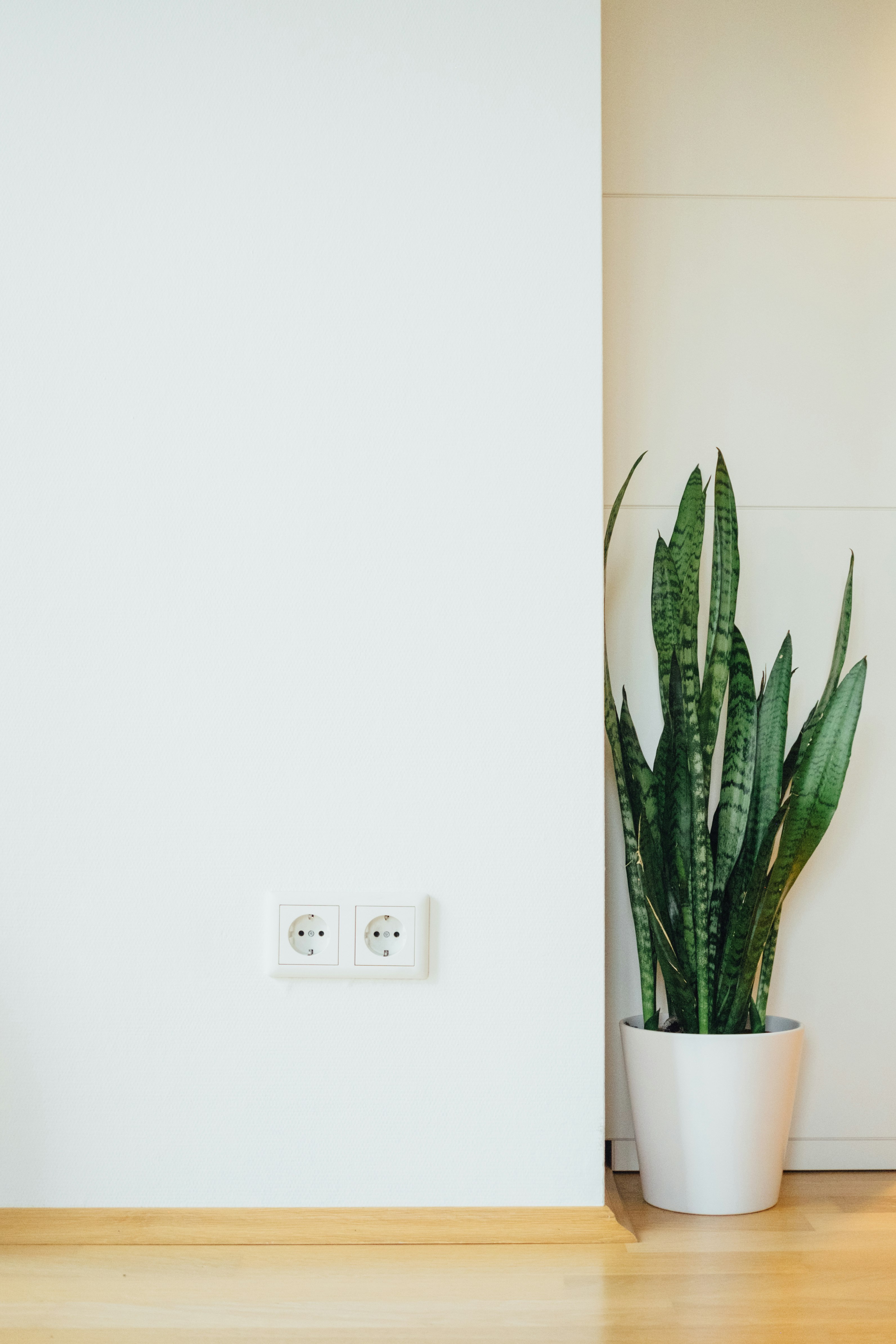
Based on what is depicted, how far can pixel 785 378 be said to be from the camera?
1315 mm

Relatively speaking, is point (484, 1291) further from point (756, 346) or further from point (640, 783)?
point (756, 346)

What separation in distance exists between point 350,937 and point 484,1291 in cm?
33

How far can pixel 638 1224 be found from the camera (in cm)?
104

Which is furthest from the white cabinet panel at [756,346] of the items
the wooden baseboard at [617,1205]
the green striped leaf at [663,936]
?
the wooden baseboard at [617,1205]

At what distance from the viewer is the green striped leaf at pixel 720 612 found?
3.60 feet

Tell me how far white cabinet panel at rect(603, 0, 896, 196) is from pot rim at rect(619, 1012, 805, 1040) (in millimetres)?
1053

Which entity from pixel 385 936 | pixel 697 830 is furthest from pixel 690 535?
pixel 385 936

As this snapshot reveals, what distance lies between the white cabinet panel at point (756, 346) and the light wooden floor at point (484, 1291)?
33.2 inches

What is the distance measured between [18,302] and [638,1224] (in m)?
1.17

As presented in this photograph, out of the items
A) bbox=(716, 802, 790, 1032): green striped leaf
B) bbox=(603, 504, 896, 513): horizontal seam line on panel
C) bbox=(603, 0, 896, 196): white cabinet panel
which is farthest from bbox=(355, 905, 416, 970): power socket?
bbox=(603, 0, 896, 196): white cabinet panel

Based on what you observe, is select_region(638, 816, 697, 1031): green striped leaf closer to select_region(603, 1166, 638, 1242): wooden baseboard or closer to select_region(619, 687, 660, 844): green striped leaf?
select_region(619, 687, 660, 844): green striped leaf

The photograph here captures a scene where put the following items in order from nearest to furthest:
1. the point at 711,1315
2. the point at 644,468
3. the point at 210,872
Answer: the point at 711,1315
the point at 210,872
the point at 644,468

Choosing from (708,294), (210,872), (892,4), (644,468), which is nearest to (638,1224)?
(210,872)

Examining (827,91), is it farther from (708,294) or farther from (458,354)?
(458,354)
